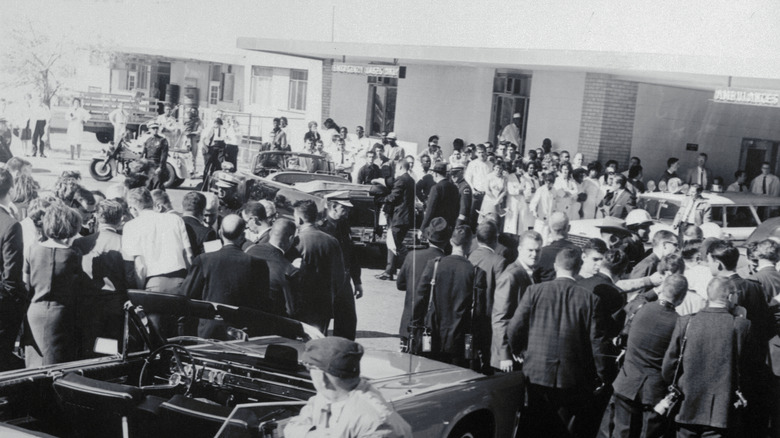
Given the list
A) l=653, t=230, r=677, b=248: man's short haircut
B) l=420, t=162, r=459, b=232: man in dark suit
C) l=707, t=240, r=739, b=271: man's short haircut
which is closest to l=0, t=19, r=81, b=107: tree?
l=420, t=162, r=459, b=232: man in dark suit

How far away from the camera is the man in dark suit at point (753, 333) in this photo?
20.5 feet

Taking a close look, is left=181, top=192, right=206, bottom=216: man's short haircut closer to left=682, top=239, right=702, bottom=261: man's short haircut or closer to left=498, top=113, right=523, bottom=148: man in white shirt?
left=682, top=239, right=702, bottom=261: man's short haircut

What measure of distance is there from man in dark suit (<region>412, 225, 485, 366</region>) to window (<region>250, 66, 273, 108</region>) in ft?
86.1

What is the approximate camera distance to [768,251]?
7.15 metres

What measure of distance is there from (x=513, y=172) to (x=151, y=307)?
34.8 feet

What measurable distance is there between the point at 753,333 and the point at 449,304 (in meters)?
2.28

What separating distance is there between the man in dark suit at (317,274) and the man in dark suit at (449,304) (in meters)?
1.07

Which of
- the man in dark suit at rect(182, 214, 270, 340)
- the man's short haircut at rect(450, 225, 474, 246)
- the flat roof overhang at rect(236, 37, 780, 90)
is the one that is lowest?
the man in dark suit at rect(182, 214, 270, 340)

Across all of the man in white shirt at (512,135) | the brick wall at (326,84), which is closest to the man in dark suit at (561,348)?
the man in white shirt at (512,135)

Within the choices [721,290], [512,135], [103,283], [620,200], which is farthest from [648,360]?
[512,135]

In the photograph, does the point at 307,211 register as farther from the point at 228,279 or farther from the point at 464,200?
the point at 464,200

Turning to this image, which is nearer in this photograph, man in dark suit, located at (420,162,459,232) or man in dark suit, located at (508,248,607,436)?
man in dark suit, located at (508,248,607,436)

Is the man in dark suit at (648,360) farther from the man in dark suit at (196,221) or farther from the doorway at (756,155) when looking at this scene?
the doorway at (756,155)

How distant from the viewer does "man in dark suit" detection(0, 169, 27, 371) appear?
638 cm
